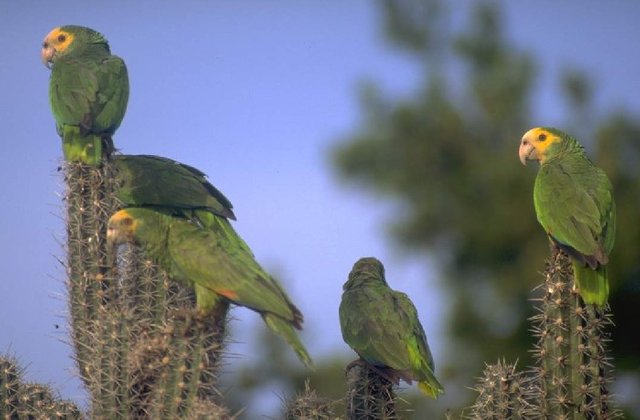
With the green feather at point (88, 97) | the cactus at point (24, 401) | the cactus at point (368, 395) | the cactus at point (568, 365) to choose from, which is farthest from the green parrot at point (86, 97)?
the cactus at point (568, 365)

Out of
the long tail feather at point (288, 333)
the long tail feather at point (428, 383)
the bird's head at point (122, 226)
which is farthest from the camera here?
the long tail feather at point (428, 383)

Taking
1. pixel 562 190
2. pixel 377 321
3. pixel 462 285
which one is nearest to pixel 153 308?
pixel 377 321

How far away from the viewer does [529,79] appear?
31.6 ft

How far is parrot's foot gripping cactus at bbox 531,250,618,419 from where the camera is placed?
393 cm

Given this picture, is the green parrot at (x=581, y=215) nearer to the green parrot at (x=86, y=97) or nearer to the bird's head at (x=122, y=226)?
the bird's head at (x=122, y=226)

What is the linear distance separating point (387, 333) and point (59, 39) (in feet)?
8.90

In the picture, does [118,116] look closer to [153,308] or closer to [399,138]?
[153,308]

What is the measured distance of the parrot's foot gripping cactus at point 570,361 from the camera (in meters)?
3.93

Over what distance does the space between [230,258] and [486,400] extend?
1309 millimetres

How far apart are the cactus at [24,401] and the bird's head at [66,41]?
6.85 feet

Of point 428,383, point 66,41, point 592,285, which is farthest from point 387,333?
point 66,41

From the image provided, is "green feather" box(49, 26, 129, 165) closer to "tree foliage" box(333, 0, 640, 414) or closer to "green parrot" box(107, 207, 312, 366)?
"green parrot" box(107, 207, 312, 366)

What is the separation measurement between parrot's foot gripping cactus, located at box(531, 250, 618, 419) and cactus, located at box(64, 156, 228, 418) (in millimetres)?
1555

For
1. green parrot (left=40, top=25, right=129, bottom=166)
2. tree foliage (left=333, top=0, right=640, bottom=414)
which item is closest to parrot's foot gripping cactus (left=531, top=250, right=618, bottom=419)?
green parrot (left=40, top=25, right=129, bottom=166)
